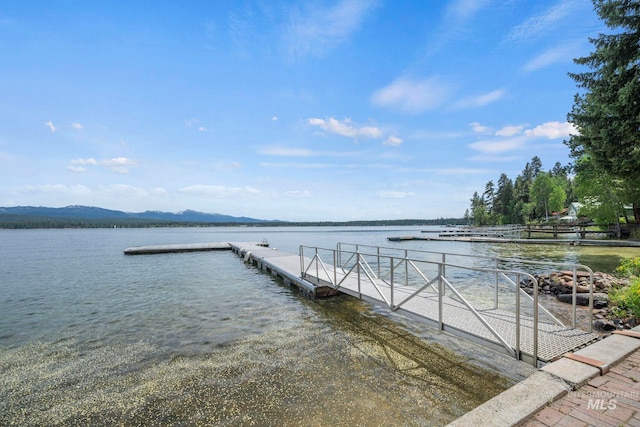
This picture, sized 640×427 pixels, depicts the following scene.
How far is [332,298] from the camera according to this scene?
35.2 feet

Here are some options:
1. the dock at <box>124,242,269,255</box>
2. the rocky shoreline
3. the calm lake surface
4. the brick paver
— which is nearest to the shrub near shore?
the rocky shoreline

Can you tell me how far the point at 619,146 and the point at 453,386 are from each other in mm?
11453

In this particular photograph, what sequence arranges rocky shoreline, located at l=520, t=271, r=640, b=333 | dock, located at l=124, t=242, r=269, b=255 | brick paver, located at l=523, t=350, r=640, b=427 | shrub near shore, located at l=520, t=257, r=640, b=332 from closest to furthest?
brick paver, located at l=523, t=350, r=640, b=427 < shrub near shore, located at l=520, t=257, r=640, b=332 < rocky shoreline, located at l=520, t=271, r=640, b=333 < dock, located at l=124, t=242, r=269, b=255

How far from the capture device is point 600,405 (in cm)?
295

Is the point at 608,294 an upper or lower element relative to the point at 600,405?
lower

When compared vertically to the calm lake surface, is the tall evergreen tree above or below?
above

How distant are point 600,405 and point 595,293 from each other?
7.84m

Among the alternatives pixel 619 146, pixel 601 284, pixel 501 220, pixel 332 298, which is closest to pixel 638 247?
pixel 619 146

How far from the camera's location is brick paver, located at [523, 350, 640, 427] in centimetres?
274

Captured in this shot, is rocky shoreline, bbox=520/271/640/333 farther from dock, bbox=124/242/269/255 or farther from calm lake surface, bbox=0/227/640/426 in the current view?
dock, bbox=124/242/269/255

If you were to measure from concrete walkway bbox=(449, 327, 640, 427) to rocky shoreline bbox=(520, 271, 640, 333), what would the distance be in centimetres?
177

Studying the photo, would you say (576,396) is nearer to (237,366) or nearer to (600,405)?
(600,405)

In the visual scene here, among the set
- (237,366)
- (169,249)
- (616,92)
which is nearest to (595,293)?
(616,92)

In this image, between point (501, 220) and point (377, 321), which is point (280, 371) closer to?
point (377, 321)
